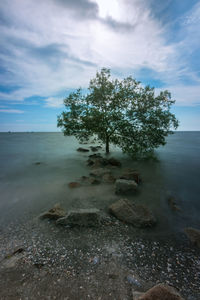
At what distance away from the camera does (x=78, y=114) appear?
15.7 metres

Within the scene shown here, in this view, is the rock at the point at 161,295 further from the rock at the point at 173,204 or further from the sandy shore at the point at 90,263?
the rock at the point at 173,204

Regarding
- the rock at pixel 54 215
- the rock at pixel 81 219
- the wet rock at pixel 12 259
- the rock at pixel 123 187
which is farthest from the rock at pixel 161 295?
the rock at pixel 123 187

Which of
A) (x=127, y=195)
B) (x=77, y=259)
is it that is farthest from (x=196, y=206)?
(x=77, y=259)

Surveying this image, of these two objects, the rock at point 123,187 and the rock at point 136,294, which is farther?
the rock at point 123,187

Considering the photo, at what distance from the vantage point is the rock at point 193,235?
441 cm

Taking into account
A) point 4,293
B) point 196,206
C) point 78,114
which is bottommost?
point 196,206

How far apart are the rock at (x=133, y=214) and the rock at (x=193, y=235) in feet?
3.75

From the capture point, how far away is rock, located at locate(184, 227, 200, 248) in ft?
14.5

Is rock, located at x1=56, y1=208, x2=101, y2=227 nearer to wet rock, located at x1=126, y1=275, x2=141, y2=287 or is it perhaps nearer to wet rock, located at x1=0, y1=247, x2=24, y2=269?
wet rock, located at x1=0, y1=247, x2=24, y2=269

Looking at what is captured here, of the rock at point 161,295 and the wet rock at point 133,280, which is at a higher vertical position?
the rock at point 161,295

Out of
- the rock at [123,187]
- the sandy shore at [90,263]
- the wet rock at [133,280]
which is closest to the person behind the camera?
the sandy shore at [90,263]

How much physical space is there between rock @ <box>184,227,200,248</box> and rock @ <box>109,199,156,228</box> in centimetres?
114

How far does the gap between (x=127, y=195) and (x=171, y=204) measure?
224 cm

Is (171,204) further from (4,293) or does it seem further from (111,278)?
(4,293)
